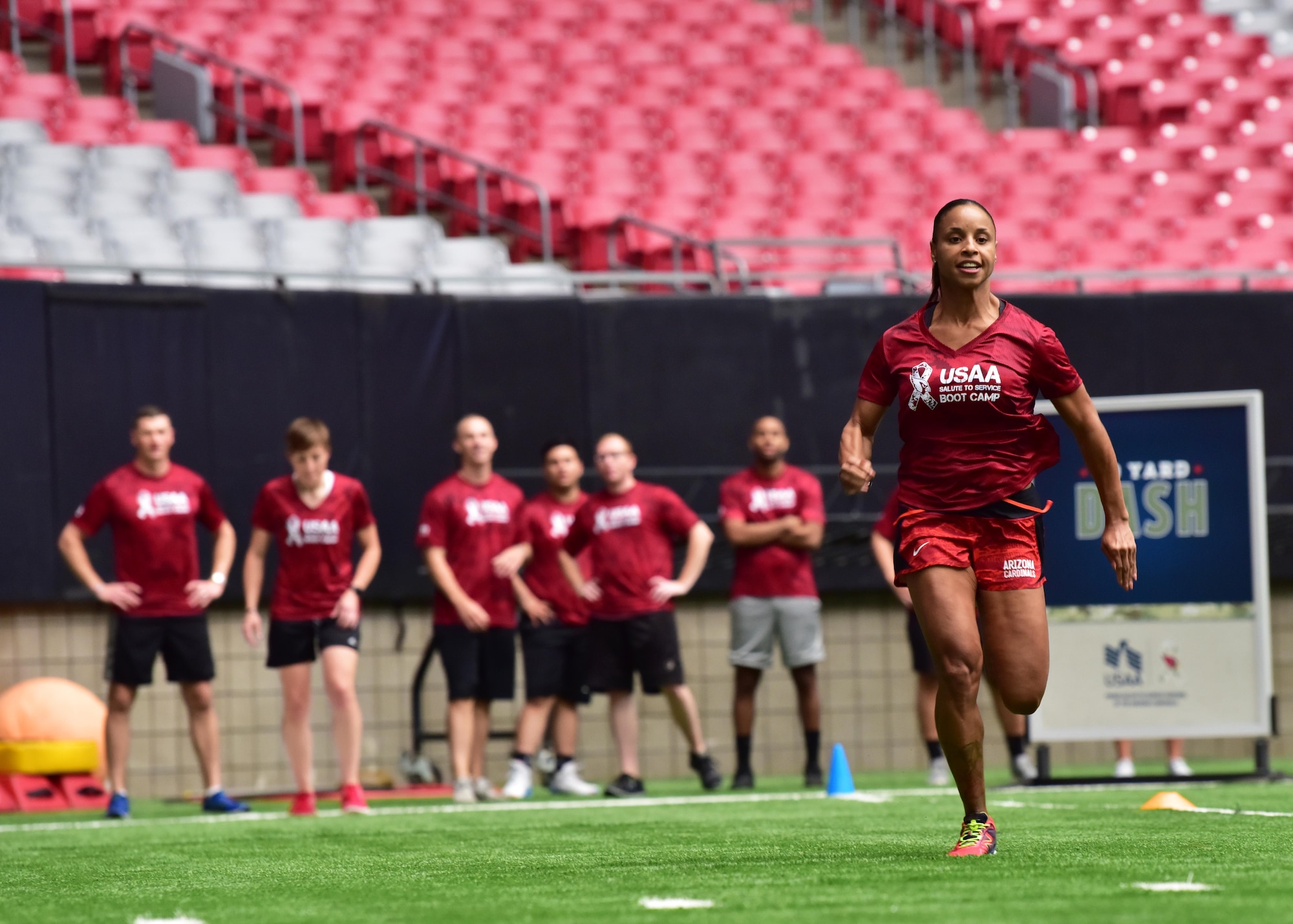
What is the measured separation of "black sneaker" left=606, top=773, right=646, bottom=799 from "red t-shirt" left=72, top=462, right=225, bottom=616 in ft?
7.88

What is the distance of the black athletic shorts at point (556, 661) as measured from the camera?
430 inches

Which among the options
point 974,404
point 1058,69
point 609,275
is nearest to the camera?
point 974,404

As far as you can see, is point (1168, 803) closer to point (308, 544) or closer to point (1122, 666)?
point (1122, 666)

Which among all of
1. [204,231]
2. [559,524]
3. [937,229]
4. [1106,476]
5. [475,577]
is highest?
[204,231]

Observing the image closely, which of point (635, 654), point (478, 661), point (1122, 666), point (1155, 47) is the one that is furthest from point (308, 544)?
point (1155, 47)

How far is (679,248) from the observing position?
1491cm

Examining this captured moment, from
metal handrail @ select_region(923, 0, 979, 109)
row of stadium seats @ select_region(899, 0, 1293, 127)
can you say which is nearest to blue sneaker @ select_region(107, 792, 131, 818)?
metal handrail @ select_region(923, 0, 979, 109)

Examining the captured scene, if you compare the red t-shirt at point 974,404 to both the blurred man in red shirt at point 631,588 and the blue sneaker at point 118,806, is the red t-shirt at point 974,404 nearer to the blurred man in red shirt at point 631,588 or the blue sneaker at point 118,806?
the blurred man in red shirt at point 631,588

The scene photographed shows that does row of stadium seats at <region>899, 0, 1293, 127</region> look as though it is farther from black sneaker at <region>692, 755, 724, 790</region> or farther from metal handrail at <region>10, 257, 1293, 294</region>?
black sneaker at <region>692, 755, 724, 790</region>

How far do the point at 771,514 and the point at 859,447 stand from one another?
225 inches

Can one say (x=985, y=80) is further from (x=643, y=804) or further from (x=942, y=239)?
(x=942, y=239)

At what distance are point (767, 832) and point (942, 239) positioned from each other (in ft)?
8.19

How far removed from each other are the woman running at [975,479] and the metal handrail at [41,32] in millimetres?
12631

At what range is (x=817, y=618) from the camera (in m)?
11.3
